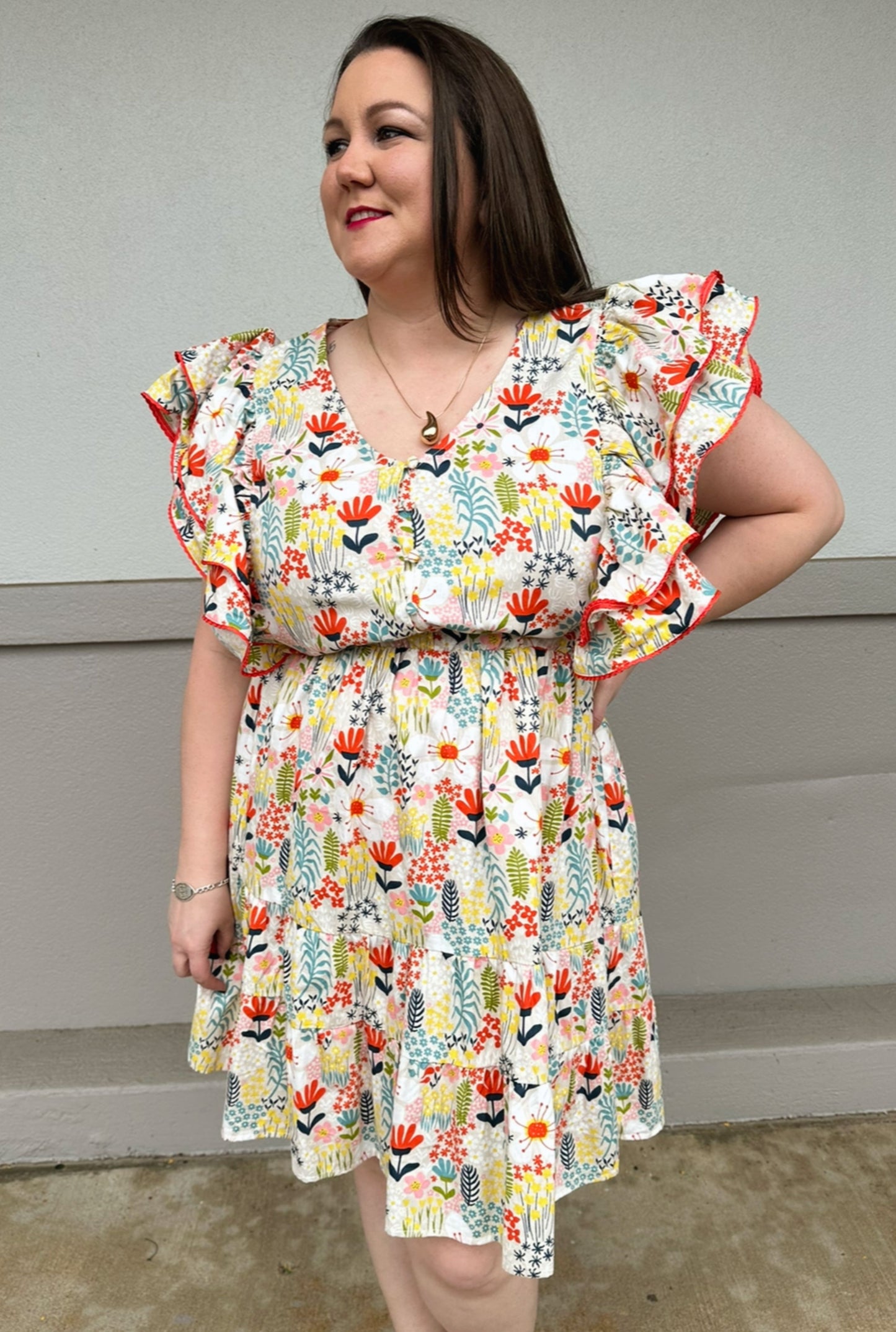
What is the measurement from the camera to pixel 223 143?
229cm

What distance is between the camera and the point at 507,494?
4.15ft

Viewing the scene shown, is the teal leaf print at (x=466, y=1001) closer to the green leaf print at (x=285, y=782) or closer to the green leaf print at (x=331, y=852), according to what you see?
the green leaf print at (x=331, y=852)

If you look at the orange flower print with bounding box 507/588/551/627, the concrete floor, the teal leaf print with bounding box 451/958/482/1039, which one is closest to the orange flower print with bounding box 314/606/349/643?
the orange flower print with bounding box 507/588/551/627

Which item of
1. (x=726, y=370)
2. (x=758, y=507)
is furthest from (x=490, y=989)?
(x=726, y=370)

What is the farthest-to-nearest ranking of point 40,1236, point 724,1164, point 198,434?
point 724,1164 < point 40,1236 < point 198,434

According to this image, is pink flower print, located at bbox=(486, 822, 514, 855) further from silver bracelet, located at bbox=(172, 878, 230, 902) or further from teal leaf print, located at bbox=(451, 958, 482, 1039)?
silver bracelet, located at bbox=(172, 878, 230, 902)

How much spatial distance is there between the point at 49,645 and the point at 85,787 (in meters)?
0.34

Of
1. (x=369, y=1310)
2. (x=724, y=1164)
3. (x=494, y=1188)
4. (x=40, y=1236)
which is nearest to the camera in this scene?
(x=494, y=1188)

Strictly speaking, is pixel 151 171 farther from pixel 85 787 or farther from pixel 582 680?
→ pixel 582 680

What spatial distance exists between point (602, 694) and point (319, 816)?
0.40 m

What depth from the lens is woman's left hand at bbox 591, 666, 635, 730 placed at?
4.66 feet

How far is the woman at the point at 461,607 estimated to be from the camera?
1284 mm

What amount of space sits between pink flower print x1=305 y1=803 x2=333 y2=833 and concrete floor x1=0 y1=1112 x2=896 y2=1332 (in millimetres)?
1125

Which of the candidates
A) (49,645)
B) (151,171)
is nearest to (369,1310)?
(49,645)
